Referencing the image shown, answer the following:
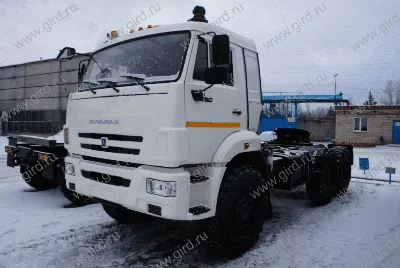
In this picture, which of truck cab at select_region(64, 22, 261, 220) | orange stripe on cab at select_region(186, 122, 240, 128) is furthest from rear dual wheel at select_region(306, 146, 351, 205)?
orange stripe on cab at select_region(186, 122, 240, 128)

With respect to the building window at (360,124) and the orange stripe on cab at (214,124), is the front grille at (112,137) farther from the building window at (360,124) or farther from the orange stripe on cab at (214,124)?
the building window at (360,124)

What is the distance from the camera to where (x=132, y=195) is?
327 centimetres

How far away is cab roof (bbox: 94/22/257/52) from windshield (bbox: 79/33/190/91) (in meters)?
0.08

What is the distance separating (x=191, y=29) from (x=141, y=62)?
2.36 ft

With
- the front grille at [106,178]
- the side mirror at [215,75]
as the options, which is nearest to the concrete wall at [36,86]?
the front grille at [106,178]

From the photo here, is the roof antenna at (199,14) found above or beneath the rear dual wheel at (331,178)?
above

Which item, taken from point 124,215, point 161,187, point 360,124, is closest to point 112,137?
point 161,187

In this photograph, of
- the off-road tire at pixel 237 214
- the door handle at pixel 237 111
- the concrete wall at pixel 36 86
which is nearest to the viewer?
the off-road tire at pixel 237 214

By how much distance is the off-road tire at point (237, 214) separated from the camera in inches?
140

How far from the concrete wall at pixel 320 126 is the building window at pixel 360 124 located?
4.10m

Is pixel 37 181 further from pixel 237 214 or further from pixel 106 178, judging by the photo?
pixel 237 214

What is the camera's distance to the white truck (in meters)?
3.13

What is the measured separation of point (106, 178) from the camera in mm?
3641

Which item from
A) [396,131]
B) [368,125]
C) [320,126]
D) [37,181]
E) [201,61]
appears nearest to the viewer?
[201,61]
